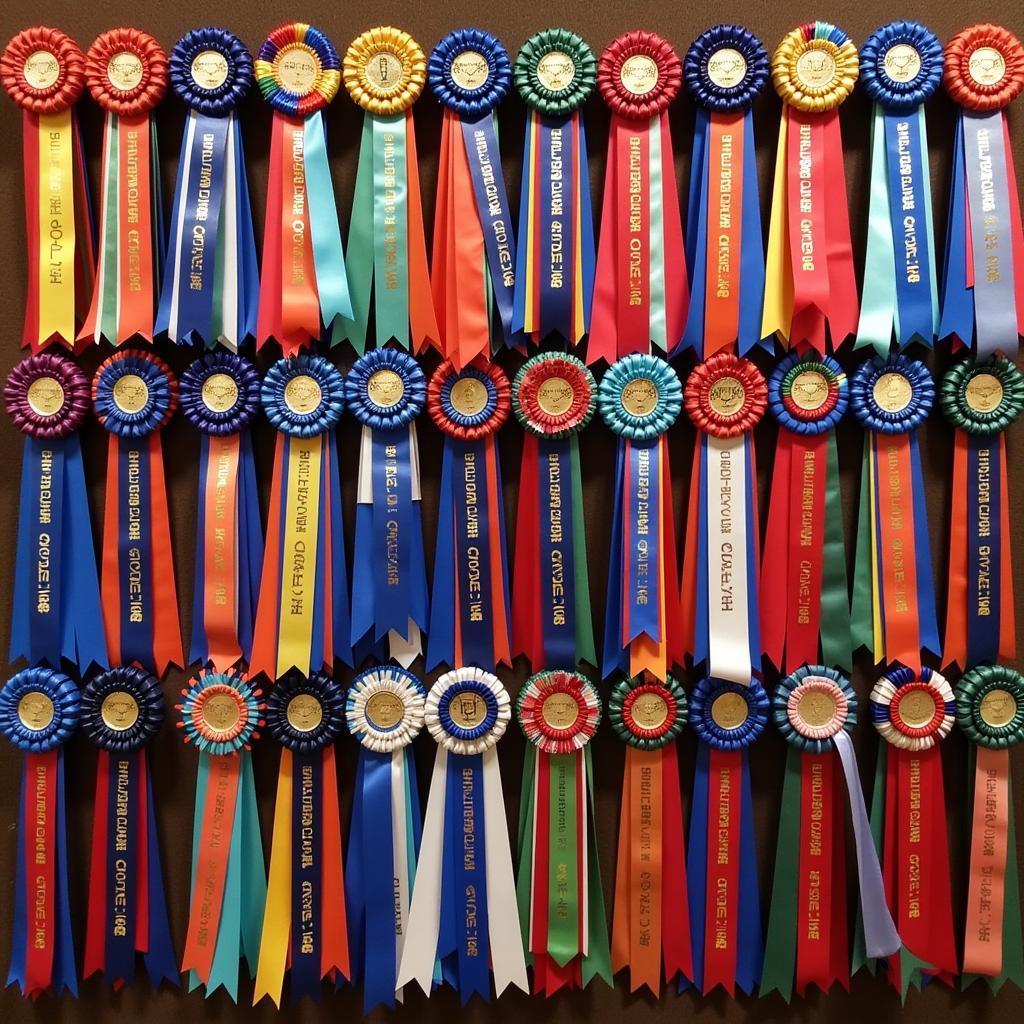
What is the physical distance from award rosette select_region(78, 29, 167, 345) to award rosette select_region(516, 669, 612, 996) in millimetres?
835

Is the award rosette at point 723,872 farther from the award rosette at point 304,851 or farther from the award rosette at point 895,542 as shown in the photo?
the award rosette at point 304,851

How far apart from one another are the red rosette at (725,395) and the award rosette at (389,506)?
41cm

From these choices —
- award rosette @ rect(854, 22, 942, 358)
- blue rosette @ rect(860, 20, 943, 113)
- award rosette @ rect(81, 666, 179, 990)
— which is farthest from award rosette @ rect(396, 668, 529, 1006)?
blue rosette @ rect(860, 20, 943, 113)

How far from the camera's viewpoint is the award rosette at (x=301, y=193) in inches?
41.8

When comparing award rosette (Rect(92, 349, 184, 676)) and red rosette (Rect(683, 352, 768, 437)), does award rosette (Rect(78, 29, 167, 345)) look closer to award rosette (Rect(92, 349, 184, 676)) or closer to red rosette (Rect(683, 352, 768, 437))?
award rosette (Rect(92, 349, 184, 676))

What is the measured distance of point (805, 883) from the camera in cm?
112

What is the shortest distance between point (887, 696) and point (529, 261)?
2.79ft

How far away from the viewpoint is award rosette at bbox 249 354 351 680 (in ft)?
3.58

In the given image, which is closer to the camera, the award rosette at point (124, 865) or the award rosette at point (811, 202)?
the award rosette at point (811, 202)

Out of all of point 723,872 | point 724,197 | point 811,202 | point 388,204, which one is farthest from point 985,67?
point 723,872

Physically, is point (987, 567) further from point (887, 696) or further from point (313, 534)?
point (313, 534)

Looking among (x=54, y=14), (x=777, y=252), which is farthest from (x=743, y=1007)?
(x=54, y=14)

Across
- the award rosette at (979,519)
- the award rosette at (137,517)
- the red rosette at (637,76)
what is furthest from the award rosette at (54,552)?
the award rosette at (979,519)

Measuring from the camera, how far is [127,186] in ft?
3.58
